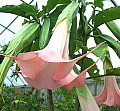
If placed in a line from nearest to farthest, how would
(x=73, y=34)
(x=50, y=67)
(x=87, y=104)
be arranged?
(x=50, y=67)
(x=87, y=104)
(x=73, y=34)

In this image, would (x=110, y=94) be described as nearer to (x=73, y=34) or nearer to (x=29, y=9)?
(x=73, y=34)

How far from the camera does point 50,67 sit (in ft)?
1.43

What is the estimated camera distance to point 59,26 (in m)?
0.53

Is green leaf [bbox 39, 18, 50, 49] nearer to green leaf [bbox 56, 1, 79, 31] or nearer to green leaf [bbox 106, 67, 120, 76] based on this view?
green leaf [bbox 56, 1, 79, 31]

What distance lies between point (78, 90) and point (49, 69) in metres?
0.17

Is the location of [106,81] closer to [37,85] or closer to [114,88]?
[114,88]

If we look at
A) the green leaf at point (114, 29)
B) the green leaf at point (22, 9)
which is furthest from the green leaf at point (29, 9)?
the green leaf at point (114, 29)

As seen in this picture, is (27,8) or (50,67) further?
(27,8)

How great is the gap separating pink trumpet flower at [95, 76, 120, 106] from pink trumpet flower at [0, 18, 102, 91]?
280 millimetres

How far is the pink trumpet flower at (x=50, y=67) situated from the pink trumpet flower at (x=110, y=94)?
280mm

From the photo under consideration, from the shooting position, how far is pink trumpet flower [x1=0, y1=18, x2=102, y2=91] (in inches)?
14.2

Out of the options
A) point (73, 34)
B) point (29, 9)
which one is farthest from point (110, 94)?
point (29, 9)

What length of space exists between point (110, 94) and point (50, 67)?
0.32m

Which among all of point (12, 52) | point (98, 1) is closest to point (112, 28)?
point (98, 1)
